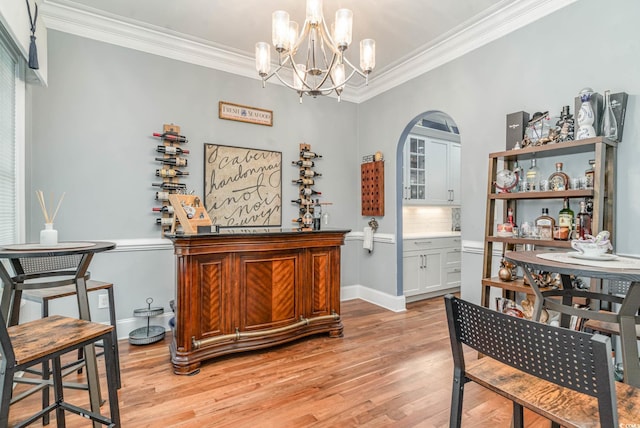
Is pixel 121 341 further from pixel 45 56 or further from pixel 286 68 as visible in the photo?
pixel 286 68

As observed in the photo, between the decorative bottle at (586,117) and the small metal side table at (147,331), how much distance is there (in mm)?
3696

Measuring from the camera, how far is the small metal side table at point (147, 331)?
2881 mm

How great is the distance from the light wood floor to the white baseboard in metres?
0.92

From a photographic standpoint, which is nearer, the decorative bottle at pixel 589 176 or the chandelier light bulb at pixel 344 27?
the chandelier light bulb at pixel 344 27

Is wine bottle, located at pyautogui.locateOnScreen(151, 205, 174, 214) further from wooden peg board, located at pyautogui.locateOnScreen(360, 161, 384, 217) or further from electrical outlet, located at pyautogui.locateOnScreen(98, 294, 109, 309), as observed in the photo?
wooden peg board, located at pyautogui.locateOnScreen(360, 161, 384, 217)

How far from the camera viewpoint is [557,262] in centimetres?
138

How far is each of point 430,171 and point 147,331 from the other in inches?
169

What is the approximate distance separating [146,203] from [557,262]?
328 cm

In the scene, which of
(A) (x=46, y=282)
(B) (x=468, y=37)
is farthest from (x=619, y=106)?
(A) (x=46, y=282)

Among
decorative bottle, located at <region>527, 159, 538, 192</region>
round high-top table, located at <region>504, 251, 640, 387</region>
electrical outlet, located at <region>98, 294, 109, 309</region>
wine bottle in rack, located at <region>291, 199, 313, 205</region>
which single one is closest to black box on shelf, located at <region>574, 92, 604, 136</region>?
decorative bottle, located at <region>527, 159, 538, 192</region>

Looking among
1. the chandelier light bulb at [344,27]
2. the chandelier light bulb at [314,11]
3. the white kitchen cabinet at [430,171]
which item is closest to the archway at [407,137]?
the white kitchen cabinet at [430,171]

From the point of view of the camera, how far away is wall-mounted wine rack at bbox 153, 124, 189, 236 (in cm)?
318

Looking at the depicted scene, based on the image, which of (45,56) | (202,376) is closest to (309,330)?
(202,376)

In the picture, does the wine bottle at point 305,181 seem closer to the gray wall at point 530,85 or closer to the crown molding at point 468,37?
the gray wall at point 530,85
